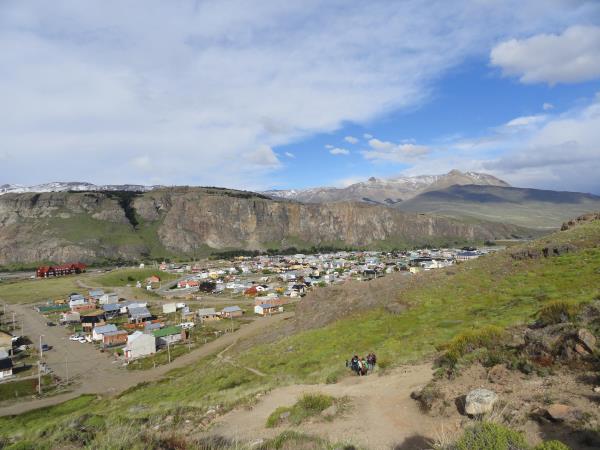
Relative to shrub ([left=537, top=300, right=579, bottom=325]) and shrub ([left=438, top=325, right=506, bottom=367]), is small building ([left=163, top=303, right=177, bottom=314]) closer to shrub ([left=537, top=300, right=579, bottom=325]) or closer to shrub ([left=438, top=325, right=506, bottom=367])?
shrub ([left=438, top=325, right=506, bottom=367])

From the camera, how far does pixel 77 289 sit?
13188 centimetres

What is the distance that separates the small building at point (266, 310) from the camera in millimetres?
89500

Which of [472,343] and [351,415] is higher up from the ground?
[472,343]

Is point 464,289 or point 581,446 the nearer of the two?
point 581,446

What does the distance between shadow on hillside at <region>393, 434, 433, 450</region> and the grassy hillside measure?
28.9ft

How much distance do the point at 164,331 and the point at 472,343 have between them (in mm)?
64275

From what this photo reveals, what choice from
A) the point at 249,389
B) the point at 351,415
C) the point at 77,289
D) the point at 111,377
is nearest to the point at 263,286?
the point at 77,289

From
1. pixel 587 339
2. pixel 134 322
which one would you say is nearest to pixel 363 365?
pixel 587 339

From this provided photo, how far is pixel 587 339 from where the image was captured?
12820 mm

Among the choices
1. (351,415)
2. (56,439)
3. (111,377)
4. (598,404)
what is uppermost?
(598,404)

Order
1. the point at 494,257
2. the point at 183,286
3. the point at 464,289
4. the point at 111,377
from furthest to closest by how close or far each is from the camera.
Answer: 1. the point at 183,286
2. the point at 111,377
3. the point at 494,257
4. the point at 464,289

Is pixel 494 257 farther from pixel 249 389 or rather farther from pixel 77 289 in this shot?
pixel 77 289

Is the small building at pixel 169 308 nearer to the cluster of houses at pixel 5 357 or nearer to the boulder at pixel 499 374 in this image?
the cluster of houses at pixel 5 357

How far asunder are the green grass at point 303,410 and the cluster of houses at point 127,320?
54936 millimetres
